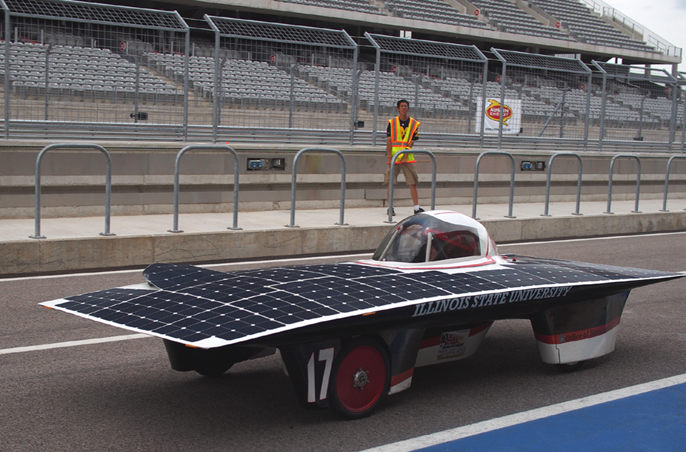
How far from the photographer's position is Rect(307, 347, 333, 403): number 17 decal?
4391 mm

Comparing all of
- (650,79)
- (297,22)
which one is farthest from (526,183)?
(297,22)

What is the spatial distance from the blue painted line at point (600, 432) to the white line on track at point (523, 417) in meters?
0.05

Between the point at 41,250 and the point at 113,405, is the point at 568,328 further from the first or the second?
the point at 41,250

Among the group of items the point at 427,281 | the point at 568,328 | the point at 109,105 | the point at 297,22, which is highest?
the point at 297,22

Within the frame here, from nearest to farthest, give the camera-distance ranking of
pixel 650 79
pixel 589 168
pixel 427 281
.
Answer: pixel 427 281 → pixel 589 168 → pixel 650 79

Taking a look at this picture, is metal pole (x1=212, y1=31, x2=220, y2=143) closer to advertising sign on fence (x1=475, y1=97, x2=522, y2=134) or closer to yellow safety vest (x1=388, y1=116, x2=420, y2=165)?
yellow safety vest (x1=388, y1=116, x2=420, y2=165)

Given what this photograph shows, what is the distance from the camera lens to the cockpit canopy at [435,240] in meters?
5.66

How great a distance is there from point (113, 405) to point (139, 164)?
7.81m

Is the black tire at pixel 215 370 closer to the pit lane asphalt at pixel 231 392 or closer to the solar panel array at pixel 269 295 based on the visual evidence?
the pit lane asphalt at pixel 231 392

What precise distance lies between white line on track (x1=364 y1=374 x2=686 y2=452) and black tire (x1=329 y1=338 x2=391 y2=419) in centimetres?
42

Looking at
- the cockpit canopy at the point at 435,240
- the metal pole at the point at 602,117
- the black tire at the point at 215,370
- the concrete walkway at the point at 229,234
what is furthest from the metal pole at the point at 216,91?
the metal pole at the point at 602,117

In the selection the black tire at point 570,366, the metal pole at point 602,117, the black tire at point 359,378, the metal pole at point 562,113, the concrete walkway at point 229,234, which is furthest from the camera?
the metal pole at point 602,117

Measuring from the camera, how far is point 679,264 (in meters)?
10.9

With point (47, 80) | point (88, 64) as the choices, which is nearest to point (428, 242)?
point (88, 64)
